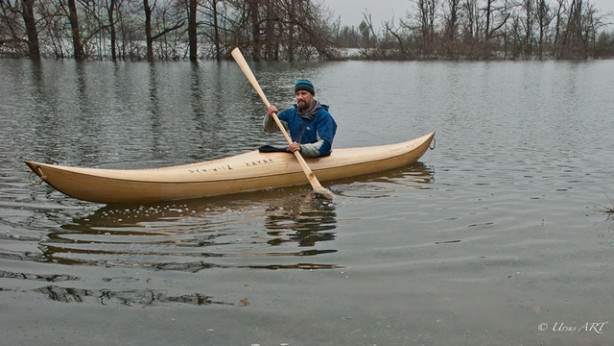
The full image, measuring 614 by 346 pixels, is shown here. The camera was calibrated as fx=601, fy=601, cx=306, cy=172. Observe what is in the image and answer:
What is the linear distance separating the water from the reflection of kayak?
0.51ft

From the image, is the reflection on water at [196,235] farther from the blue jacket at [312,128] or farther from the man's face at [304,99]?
the man's face at [304,99]

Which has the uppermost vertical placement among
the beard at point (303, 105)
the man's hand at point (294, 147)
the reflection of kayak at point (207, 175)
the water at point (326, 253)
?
the beard at point (303, 105)

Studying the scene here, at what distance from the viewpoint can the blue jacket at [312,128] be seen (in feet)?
24.2

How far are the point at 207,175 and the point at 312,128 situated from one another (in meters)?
1.64

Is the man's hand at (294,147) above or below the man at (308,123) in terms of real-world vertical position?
below

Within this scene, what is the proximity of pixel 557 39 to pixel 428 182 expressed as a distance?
52226mm

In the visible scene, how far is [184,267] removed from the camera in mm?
4449

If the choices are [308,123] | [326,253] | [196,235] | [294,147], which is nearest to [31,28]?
[308,123]

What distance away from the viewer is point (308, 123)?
7.50 m

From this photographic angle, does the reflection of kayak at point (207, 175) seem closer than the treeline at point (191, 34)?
Yes

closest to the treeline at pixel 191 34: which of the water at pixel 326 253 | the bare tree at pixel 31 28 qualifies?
the bare tree at pixel 31 28

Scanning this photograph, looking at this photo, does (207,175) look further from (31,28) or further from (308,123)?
(31,28)

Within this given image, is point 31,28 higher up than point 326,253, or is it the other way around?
point 31,28

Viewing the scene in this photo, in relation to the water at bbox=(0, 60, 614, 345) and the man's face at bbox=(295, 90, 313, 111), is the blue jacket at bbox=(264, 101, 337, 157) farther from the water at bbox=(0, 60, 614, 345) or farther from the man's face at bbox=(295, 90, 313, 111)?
the water at bbox=(0, 60, 614, 345)
